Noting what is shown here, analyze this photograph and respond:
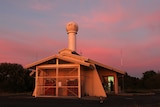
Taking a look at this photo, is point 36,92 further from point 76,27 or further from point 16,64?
point 16,64

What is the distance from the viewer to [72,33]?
154ft

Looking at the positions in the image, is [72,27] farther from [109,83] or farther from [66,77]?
[66,77]

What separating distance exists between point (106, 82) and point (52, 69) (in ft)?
36.6

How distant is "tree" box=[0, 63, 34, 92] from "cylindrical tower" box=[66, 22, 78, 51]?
40.7 feet

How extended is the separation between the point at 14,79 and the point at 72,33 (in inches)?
596

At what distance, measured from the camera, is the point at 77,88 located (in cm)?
3169

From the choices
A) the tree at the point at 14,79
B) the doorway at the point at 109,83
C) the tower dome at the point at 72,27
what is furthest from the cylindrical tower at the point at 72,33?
the tree at the point at 14,79

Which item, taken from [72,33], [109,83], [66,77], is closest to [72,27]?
[72,33]

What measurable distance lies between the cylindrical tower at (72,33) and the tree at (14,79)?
12420 mm

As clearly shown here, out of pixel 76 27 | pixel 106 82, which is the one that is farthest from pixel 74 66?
pixel 76 27

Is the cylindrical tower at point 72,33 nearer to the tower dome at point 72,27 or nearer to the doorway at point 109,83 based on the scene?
the tower dome at point 72,27

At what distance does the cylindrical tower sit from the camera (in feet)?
153

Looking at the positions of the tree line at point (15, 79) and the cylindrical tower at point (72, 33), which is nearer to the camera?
the cylindrical tower at point (72, 33)

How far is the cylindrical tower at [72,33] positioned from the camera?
153ft
